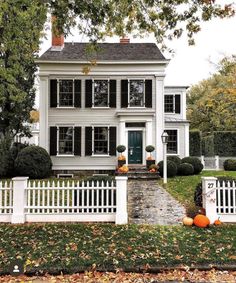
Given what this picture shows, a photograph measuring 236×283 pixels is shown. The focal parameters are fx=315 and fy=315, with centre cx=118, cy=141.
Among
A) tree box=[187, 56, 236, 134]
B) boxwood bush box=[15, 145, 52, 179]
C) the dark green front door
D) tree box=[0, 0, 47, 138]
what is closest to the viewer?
tree box=[0, 0, 47, 138]

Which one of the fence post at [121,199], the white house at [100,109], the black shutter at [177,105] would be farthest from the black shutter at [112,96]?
the fence post at [121,199]

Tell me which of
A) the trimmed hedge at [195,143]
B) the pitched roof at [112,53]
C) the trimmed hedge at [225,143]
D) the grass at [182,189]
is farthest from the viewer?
the trimmed hedge at [225,143]

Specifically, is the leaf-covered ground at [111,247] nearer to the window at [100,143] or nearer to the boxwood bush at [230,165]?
the window at [100,143]

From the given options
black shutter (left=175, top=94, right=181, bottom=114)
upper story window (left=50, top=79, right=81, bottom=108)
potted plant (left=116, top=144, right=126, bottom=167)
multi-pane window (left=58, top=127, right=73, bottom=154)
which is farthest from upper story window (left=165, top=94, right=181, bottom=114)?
multi-pane window (left=58, top=127, right=73, bottom=154)

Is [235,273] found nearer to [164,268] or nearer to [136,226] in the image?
[164,268]

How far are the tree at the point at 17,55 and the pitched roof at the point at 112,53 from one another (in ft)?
4.41

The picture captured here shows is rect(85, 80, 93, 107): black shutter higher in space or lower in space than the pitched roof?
lower

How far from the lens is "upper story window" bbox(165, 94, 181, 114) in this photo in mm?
21672

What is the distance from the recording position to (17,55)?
48.2 feet

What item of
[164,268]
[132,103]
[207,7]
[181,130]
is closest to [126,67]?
[132,103]

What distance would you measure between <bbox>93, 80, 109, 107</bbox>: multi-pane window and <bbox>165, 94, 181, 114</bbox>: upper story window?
533 cm

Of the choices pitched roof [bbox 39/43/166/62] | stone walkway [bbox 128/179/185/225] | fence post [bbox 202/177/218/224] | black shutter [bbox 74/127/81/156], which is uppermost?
Result: pitched roof [bbox 39/43/166/62]

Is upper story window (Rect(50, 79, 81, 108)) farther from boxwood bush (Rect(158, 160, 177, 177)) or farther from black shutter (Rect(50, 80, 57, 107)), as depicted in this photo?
boxwood bush (Rect(158, 160, 177, 177))

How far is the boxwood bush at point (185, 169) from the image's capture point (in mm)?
17609
